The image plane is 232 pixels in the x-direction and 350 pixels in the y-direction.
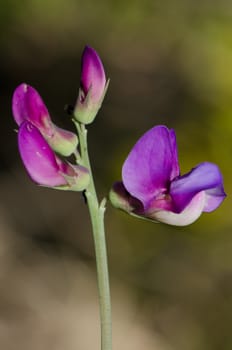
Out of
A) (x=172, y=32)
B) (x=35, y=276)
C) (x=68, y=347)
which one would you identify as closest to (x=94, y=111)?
(x=68, y=347)

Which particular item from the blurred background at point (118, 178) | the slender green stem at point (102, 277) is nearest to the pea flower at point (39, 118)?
the slender green stem at point (102, 277)

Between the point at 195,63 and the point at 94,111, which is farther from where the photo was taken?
the point at 195,63

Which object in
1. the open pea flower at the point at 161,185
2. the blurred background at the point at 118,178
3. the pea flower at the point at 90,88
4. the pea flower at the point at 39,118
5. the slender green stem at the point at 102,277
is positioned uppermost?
the pea flower at the point at 90,88

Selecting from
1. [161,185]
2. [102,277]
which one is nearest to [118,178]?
→ [161,185]

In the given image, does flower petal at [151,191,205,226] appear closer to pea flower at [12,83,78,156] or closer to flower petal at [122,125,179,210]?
flower petal at [122,125,179,210]

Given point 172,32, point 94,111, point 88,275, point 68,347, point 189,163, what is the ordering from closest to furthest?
point 94,111 < point 68,347 < point 88,275 < point 189,163 < point 172,32

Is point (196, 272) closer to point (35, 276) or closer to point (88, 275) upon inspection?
point (88, 275)

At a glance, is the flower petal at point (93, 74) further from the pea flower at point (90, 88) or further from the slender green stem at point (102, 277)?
the slender green stem at point (102, 277)

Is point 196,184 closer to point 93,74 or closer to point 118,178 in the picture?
point 93,74

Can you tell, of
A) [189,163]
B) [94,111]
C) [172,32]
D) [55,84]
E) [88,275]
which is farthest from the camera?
[172,32]
